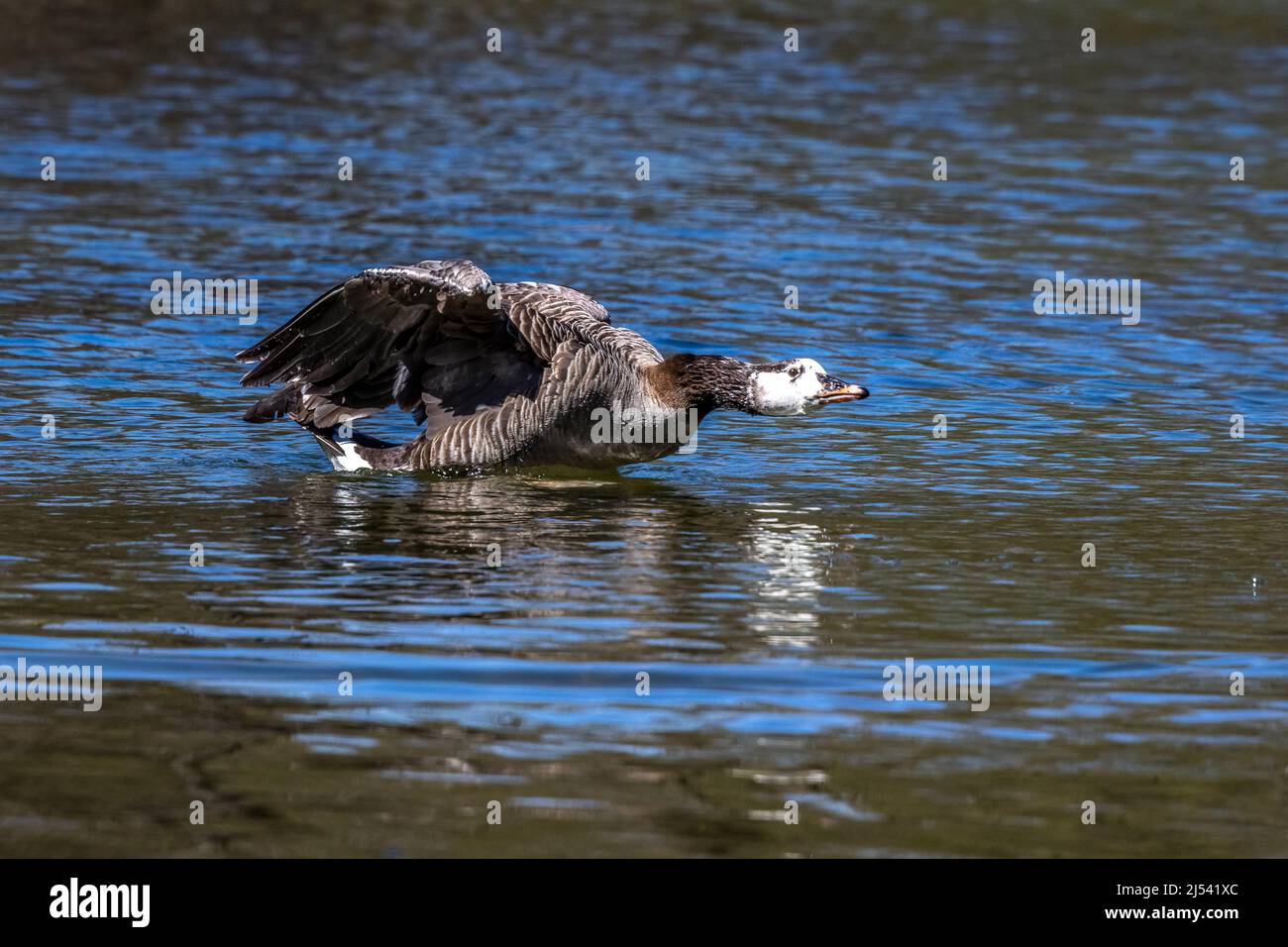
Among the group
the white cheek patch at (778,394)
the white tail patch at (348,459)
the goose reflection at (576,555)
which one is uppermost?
the white cheek patch at (778,394)

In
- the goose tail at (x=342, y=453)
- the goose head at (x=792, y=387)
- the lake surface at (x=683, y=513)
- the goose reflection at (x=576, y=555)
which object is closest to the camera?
the lake surface at (x=683, y=513)

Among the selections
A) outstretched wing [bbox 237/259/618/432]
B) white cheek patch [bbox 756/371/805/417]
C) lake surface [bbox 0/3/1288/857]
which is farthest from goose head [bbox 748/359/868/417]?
outstretched wing [bbox 237/259/618/432]

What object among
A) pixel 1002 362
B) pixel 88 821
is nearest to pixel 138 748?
pixel 88 821

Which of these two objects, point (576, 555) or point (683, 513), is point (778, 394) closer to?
point (683, 513)

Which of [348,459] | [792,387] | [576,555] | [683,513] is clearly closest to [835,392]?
[792,387]

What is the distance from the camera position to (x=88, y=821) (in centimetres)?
674

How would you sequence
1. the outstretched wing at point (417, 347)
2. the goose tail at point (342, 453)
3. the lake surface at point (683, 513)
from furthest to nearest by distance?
the goose tail at point (342, 453) → the outstretched wing at point (417, 347) → the lake surface at point (683, 513)

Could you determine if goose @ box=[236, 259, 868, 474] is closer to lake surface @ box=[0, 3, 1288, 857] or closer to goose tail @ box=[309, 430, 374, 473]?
goose tail @ box=[309, 430, 374, 473]

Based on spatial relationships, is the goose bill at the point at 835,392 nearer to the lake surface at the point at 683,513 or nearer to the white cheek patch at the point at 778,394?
the white cheek patch at the point at 778,394

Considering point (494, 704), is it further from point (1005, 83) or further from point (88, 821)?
point (1005, 83)

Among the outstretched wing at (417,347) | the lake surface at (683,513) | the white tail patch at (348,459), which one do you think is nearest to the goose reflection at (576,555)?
the lake surface at (683,513)

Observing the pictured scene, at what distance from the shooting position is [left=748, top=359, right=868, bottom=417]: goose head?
11.8 m

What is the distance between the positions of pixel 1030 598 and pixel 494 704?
3087 mm

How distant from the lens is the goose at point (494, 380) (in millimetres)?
11906
